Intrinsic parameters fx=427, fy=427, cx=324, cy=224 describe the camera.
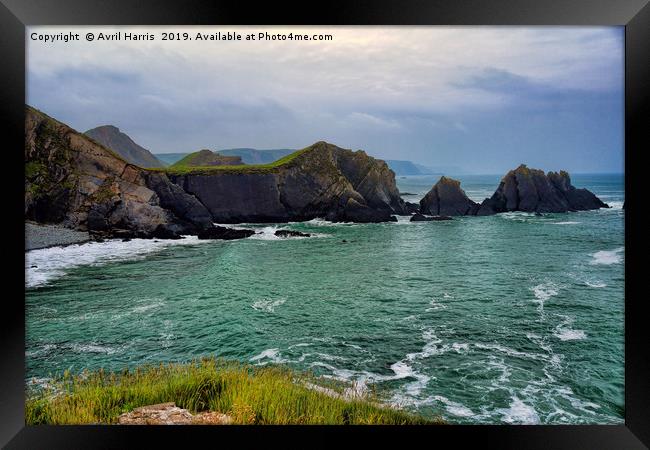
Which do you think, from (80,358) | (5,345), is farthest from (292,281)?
(5,345)

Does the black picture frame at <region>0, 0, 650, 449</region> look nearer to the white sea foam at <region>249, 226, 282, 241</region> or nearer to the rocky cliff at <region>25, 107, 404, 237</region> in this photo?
the rocky cliff at <region>25, 107, 404, 237</region>

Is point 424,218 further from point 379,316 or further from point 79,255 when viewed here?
point 79,255

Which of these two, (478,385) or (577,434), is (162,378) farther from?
(478,385)

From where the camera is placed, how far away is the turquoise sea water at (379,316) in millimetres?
9055

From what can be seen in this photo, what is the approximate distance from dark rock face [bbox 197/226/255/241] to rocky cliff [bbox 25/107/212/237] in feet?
4.28

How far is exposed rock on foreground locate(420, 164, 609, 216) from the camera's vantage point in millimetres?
37656

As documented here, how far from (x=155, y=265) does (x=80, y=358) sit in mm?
11194

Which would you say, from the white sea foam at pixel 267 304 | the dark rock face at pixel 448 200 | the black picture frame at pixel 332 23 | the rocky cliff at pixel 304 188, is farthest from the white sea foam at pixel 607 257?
the black picture frame at pixel 332 23

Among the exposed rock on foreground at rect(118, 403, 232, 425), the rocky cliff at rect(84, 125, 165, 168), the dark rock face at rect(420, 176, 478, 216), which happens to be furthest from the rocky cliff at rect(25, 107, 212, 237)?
the exposed rock on foreground at rect(118, 403, 232, 425)

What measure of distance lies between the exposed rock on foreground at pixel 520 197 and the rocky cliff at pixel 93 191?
21.7 metres

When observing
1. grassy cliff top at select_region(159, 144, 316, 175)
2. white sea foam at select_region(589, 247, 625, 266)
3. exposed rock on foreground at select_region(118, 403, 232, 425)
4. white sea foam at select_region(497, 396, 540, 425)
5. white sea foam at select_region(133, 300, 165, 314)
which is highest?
grassy cliff top at select_region(159, 144, 316, 175)

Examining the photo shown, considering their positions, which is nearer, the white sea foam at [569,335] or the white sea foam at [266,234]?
the white sea foam at [569,335]

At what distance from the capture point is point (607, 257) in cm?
2377

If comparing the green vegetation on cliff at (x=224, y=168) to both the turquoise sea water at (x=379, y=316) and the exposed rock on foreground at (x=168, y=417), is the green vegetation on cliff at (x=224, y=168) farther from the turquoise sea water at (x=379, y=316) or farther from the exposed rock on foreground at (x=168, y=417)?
the exposed rock on foreground at (x=168, y=417)
